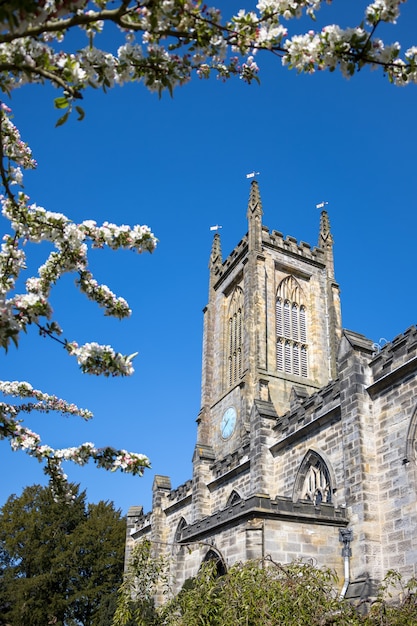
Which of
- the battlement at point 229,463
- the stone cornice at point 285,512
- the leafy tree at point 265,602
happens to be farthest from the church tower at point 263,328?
the leafy tree at point 265,602

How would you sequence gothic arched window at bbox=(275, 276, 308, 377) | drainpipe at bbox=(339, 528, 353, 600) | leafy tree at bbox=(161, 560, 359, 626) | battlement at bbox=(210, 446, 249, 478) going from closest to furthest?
leafy tree at bbox=(161, 560, 359, 626) → drainpipe at bbox=(339, 528, 353, 600) → battlement at bbox=(210, 446, 249, 478) → gothic arched window at bbox=(275, 276, 308, 377)

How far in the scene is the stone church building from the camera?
15.5 meters

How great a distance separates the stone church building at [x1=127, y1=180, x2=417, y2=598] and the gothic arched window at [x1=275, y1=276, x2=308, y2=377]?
0.07m

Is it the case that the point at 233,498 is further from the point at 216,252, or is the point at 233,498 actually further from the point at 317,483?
the point at 216,252

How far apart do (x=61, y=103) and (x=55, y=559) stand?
4164cm

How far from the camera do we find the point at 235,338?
3828cm

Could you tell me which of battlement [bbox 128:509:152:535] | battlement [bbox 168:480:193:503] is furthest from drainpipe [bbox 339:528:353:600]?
battlement [bbox 128:509:152:535]

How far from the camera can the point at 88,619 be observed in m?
40.9

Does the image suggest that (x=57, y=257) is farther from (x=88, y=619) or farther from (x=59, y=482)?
(x=88, y=619)

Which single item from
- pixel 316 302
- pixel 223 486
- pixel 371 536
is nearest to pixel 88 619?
pixel 223 486

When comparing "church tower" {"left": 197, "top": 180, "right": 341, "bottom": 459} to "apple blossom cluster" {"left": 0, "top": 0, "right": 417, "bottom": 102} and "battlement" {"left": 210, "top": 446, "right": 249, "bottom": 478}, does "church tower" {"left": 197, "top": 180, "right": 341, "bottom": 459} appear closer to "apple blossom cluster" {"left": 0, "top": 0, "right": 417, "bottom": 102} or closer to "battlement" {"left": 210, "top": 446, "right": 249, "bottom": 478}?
"battlement" {"left": 210, "top": 446, "right": 249, "bottom": 478}

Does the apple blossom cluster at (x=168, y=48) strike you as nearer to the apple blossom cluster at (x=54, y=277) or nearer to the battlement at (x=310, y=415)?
the apple blossom cluster at (x=54, y=277)

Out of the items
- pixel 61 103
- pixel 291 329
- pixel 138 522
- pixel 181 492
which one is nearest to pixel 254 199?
pixel 291 329

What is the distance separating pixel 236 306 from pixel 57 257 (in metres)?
32.3
